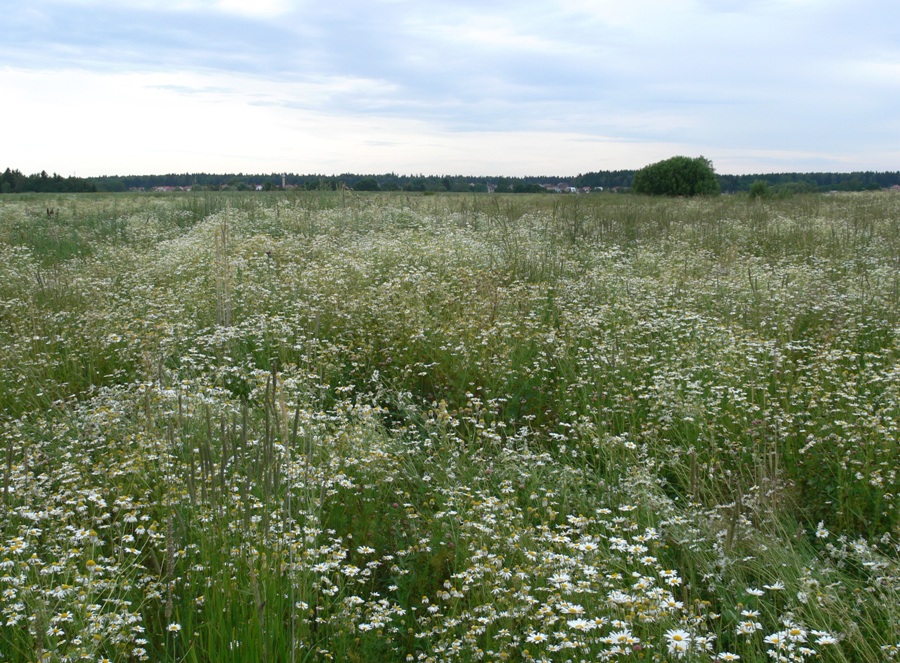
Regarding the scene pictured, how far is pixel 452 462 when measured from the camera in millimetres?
3621

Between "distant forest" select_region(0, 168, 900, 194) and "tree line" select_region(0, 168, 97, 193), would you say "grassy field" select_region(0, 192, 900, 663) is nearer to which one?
"distant forest" select_region(0, 168, 900, 194)

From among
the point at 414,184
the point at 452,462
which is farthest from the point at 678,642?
the point at 414,184

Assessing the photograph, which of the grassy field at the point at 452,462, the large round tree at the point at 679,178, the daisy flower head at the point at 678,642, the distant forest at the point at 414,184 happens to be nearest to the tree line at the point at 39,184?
the distant forest at the point at 414,184

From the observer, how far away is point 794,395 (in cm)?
414

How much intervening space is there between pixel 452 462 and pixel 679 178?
42.0 meters

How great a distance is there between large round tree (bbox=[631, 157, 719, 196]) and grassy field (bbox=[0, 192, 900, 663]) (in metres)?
34.7

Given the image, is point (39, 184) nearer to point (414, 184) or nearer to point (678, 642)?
point (414, 184)

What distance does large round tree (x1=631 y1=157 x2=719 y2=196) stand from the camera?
137 feet

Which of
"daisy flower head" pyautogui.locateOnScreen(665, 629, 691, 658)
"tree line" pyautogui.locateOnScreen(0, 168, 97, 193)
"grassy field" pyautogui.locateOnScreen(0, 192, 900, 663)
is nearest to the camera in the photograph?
"daisy flower head" pyautogui.locateOnScreen(665, 629, 691, 658)

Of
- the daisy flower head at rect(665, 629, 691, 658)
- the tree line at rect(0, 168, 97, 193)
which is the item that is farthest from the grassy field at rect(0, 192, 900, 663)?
the tree line at rect(0, 168, 97, 193)

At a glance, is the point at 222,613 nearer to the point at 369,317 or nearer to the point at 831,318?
the point at 369,317

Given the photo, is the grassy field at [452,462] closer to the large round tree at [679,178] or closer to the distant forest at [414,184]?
the distant forest at [414,184]

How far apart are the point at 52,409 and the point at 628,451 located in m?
4.07

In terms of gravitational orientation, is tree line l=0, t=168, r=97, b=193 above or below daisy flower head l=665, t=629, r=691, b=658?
above
